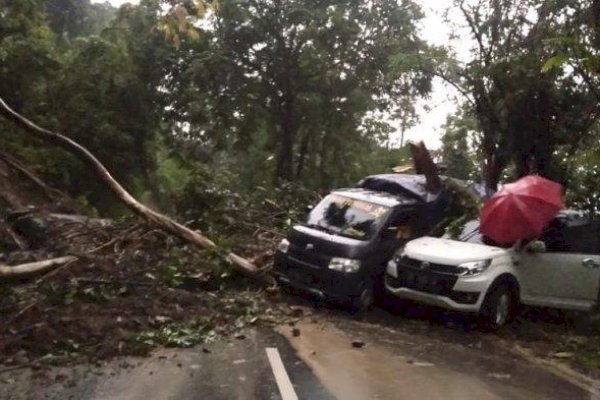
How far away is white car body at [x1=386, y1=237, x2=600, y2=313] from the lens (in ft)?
34.8

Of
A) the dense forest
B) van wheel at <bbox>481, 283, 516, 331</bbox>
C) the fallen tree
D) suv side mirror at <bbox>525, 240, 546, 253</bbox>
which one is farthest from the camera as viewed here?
the dense forest

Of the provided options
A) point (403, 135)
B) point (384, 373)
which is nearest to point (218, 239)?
point (384, 373)

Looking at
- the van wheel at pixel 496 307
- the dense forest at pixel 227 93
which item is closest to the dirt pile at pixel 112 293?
the van wheel at pixel 496 307

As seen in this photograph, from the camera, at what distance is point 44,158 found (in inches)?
962

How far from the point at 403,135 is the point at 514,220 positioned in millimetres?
21617

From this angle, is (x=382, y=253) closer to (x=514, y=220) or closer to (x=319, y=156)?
(x=514, y=220)

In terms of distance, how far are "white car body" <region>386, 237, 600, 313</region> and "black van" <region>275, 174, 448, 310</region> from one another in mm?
382

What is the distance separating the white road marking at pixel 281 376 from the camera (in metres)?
7.07

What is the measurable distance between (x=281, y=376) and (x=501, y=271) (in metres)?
4.38

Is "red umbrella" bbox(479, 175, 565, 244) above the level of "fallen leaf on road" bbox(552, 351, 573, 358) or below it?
above

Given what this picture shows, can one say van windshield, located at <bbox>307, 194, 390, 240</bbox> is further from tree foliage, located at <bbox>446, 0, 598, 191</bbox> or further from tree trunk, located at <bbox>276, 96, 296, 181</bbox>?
tree trunk, located at <bbox>276, 96, 296, 181</bbox>

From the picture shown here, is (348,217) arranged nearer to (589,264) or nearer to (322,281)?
(322,281)

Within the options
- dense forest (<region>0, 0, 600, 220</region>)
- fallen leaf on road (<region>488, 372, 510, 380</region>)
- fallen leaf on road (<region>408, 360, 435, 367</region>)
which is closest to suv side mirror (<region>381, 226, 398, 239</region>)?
fallen leaf on road (<region>408, 360, 435, 367</region>)

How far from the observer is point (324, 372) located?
26.4ft
